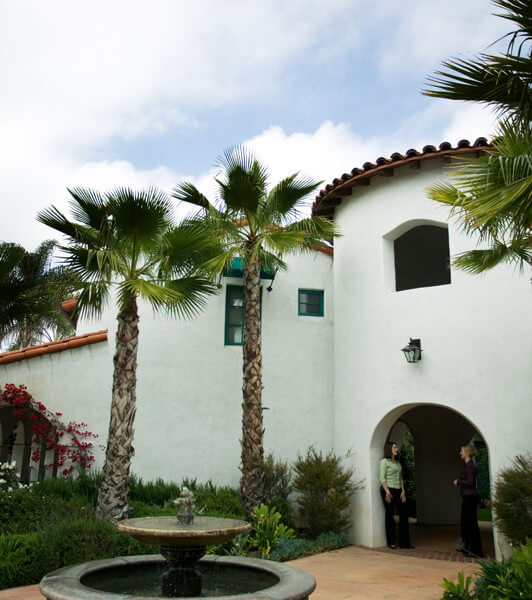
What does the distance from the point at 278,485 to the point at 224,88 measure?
8437mm

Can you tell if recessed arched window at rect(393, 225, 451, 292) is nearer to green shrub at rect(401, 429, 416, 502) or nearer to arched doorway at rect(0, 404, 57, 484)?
green shrub at rect(401, 429, 416, 502)

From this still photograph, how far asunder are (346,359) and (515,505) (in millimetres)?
4485

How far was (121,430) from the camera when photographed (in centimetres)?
916

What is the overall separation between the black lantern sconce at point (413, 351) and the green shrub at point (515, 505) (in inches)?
102

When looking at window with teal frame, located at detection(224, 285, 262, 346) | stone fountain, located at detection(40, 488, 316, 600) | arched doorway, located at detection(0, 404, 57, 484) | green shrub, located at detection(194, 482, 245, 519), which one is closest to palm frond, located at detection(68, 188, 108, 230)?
window with teal frame, located at detection(224, 285, 262, 346)

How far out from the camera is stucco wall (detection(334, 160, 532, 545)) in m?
9.58

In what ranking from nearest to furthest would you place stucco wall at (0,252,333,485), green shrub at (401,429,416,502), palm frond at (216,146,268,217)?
palm frond at (216,146,268,217), stucco wall at (0,252,333,485), green shrub at (401,429,416,502)

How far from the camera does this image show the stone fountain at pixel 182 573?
4.83 meters

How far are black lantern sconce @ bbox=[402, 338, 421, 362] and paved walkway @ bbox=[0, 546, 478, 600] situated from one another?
3417 millimetres

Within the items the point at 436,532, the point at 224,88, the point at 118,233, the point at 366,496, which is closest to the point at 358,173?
the point at 224,88

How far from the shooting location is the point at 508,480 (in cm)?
843

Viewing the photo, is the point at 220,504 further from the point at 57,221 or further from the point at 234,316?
the point at 57,221

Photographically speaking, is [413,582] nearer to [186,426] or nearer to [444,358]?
[444,358]

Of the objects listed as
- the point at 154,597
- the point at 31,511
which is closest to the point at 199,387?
the point at 31,511
